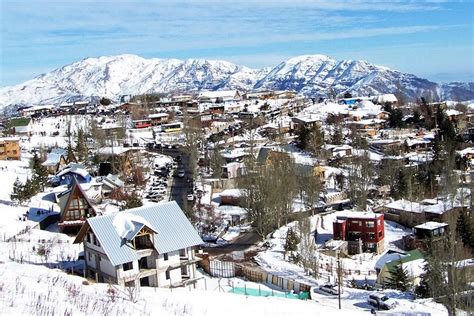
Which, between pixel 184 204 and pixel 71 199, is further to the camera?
pixel 184 204

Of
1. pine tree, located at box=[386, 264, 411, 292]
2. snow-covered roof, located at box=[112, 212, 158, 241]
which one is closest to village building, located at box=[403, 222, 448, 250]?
pine tree, located at box=[386, 264, 411, 292]

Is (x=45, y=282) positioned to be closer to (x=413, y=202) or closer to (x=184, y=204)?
(x=184, y=204)

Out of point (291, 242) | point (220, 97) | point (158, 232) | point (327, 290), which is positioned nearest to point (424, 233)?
point (291, 242)

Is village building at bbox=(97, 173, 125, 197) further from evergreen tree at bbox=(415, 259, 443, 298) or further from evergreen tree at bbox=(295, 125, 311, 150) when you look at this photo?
evergreen tree at bbox=(415, 259, 443, 298)

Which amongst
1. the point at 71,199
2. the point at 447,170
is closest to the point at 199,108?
the point at 447,170

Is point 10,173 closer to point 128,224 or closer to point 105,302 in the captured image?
point 128,224

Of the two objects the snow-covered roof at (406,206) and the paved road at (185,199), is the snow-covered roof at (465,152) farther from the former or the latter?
the paved road at (185,199)

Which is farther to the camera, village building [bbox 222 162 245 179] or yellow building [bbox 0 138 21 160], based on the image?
yellow building [bbox 0 138 21 160]
